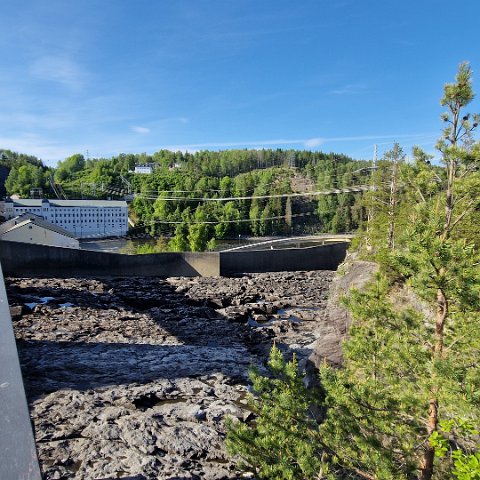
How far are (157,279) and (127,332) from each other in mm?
8535

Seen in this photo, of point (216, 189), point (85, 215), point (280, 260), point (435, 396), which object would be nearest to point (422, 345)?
point (435, 396)

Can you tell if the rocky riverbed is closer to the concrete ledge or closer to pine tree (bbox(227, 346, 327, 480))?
pine tree (bbox(227, 346, 327, 480))

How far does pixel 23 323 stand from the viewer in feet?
33.9

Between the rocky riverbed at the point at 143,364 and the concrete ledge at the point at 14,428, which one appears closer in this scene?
the concrete ledge at the point at 14,428

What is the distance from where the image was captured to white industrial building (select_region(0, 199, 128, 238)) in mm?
69500

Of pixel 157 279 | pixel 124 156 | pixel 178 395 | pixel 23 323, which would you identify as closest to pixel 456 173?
pixel 178 395

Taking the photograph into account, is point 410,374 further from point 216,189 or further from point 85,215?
point 216,189

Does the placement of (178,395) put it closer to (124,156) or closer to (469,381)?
(469,381)

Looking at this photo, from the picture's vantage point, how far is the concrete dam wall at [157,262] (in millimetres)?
16203

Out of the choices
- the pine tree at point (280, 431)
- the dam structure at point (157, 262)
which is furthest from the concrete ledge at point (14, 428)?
the dam structure at point (157, 262)

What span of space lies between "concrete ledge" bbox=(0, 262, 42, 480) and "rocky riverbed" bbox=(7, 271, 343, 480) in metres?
3.54

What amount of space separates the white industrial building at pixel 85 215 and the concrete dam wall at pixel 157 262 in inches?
2137

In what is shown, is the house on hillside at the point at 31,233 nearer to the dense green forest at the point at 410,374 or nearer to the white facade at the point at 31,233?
the white facade at the point at 31,233

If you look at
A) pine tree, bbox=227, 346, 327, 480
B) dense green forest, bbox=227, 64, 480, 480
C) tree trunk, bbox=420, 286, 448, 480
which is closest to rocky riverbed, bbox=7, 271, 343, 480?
pine tree, bbox=227, 346, 327, 480
